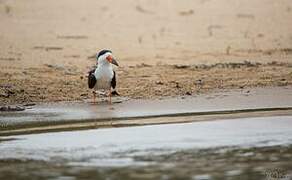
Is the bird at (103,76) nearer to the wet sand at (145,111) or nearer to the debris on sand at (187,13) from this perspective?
the wet sand at (145,111)

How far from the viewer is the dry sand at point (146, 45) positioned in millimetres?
12172

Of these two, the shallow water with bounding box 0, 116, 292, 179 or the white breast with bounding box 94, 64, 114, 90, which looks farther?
the white breast with bounding box 94, 64, 114, 90

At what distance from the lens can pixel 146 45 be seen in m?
16.0

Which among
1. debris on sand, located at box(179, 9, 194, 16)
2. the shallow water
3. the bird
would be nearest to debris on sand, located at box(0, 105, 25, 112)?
the bird

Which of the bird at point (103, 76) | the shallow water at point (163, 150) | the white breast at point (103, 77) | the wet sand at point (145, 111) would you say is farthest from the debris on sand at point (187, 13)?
the shallow water at point (163, 150)

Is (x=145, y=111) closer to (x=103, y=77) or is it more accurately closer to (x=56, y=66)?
(x=103, y=77)

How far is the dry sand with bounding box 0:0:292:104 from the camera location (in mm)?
12172

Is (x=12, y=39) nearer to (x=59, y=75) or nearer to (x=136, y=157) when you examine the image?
(x=59, y=75)

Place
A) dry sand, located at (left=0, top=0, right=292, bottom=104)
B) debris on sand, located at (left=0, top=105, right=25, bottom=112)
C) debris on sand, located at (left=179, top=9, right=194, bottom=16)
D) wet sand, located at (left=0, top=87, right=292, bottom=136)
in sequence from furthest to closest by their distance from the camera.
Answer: debris on sand, located at (left=179, top=9, right=194, bottom=16), dry sand, located at (left=0, top=0, right=292, bottom=104), debris on sand, located at (left=0, top=105, right=25, bottom=112), wet sand, located at (left=0, top=87, right=292, bottom=136)

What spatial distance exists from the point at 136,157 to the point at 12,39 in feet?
29.9

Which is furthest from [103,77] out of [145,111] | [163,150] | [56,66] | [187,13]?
[187,13]

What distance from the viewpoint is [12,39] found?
16250 millimetres

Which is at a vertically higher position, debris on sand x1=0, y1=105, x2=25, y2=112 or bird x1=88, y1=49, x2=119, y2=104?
bird x1=88, y1=49, x2=119, y2=104

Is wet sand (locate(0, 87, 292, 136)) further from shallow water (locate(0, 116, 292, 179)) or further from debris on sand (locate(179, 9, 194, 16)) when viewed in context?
debris on sand (locate(179, 9, 194, 16))
